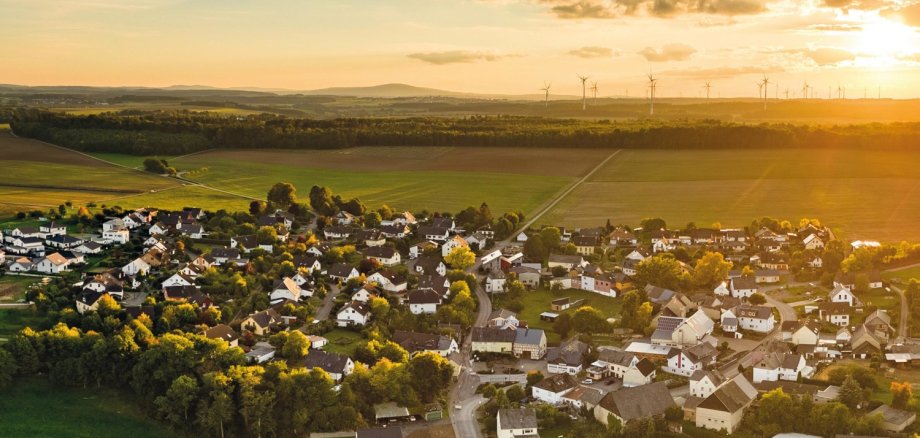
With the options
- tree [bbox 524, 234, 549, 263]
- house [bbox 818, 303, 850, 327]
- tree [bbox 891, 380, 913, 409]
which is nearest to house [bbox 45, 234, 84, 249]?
tree [bbox 524, 234, 549, 263]

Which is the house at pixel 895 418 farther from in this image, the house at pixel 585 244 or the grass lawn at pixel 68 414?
the house at pixel 585 244

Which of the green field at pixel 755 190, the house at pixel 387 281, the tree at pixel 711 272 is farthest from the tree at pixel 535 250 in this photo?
the green field at pixel 755 190

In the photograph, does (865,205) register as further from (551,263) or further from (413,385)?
(413,385)

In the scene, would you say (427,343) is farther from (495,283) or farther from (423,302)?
(495,283)

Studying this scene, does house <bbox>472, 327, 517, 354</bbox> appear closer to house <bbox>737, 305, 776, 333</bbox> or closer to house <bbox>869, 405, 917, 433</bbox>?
house <bbox>737, 305, 776, 333</bbox>

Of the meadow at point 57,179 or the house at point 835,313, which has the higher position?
the meadow at point 57,179

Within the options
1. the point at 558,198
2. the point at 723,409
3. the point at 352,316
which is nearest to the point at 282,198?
the point at 558,198
